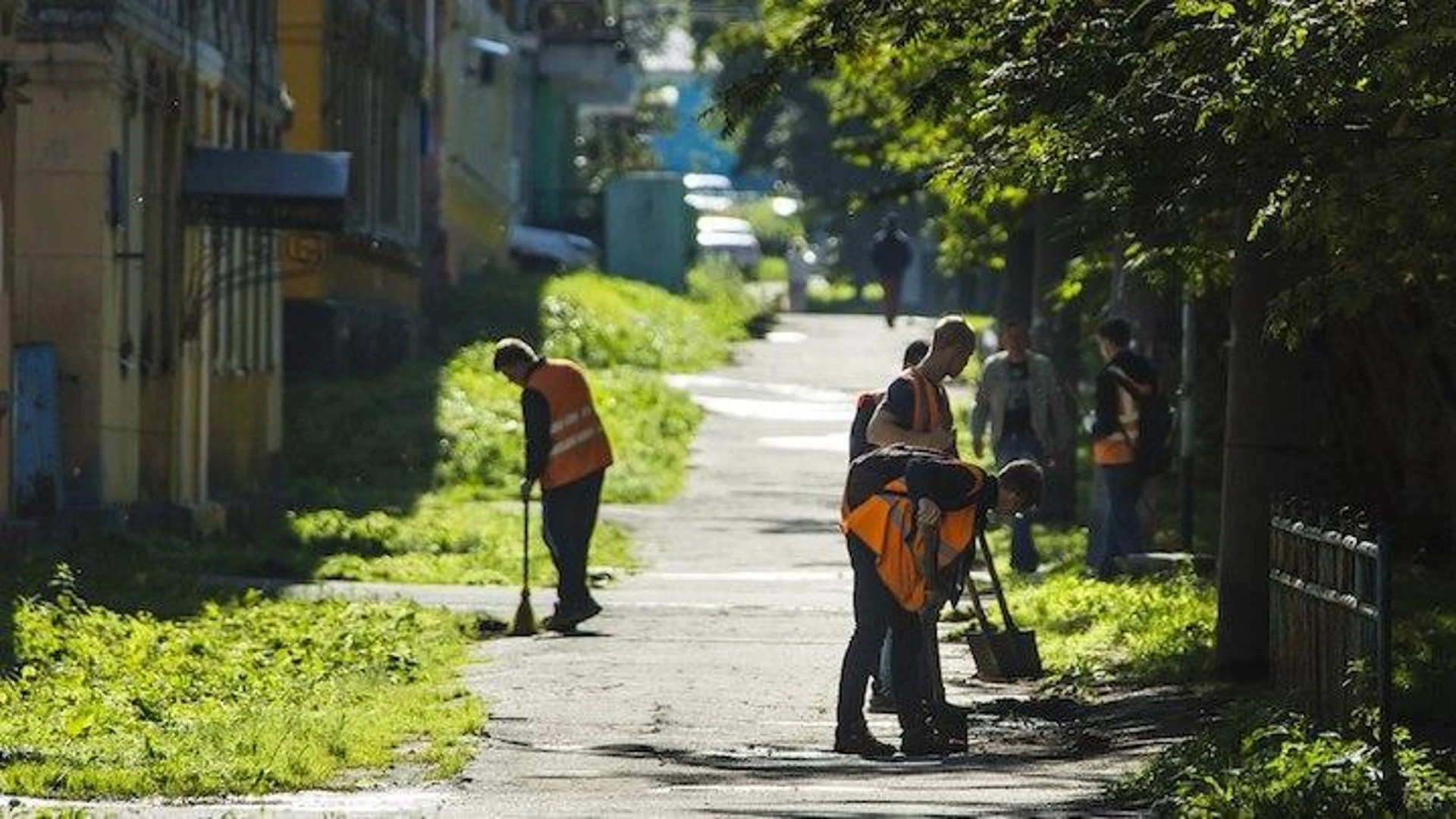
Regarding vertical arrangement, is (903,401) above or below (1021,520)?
above

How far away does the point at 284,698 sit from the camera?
55.1 feet

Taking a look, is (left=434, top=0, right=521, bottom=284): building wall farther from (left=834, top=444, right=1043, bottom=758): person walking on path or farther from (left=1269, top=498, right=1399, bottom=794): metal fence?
(left=1269, top=498, right=1399, bottom=794): metal fence

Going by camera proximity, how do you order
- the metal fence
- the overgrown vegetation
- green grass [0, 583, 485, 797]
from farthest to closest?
the overgrown vegetation → green grass [0, 583, 485, 797] → the metal fence

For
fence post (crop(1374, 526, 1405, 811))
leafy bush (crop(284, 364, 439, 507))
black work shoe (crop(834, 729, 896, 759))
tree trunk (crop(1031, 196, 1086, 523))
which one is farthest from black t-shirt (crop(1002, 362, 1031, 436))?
fence post (crop(1374, 526, 1405, 811))

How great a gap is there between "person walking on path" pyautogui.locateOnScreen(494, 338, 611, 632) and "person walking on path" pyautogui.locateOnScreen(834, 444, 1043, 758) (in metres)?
6.81

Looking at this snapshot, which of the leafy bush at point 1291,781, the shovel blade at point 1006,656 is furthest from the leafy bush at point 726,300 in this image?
the leafy bush at point 1291,781

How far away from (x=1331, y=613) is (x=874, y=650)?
89.2 inches

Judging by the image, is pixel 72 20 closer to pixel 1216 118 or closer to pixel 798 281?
pixel 1216 118

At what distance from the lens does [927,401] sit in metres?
16.7

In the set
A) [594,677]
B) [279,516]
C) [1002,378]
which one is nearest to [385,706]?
[594,677]

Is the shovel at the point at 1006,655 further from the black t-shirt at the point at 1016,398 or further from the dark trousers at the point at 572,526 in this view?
the black t-shirt at the point at 1016,398

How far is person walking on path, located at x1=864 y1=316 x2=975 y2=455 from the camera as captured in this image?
651 inches

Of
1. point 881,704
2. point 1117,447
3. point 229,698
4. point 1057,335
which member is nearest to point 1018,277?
point 1057,335

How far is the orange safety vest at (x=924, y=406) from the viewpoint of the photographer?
54.4 feet
